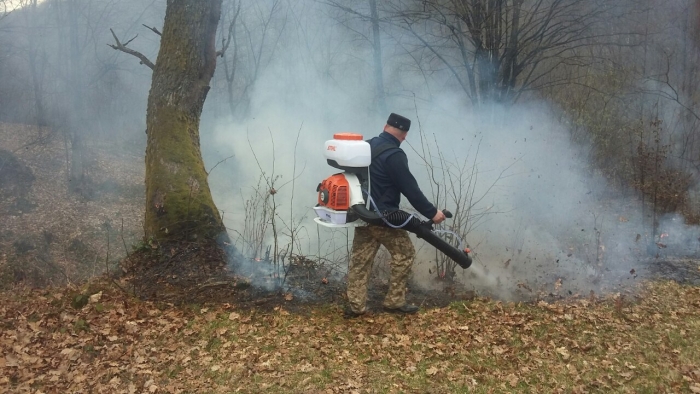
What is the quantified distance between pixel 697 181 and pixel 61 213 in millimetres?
14154

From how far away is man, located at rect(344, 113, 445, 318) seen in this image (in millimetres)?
4848

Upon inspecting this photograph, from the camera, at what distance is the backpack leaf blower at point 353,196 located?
469 cm

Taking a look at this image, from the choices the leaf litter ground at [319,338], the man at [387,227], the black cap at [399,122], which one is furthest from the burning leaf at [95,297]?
the black cap at [399,122]

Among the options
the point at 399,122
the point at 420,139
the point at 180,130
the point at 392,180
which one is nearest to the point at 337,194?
the point at 392,180

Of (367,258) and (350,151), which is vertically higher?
(350,151)

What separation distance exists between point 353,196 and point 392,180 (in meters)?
0.43

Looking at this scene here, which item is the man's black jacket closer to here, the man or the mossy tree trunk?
the man

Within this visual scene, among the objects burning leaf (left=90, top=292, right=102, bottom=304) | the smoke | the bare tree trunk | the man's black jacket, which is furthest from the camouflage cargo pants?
the bare tree trunk

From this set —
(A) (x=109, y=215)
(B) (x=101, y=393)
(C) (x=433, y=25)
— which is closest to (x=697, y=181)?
(C) (x=433, y=25)

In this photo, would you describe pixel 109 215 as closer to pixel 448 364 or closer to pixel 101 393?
pixel 101 393

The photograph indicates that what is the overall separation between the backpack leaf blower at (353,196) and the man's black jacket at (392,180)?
0.26ft

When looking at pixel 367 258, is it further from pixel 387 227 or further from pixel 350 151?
pixel 350 151

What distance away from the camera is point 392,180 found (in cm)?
489

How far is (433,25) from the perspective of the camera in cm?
858
